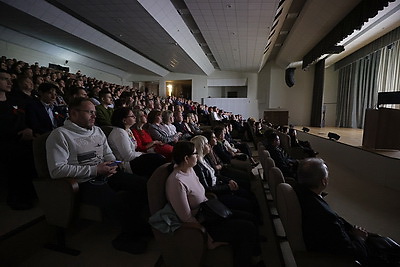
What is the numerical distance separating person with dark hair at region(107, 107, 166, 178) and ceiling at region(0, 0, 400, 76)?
468 cm

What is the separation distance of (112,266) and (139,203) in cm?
44

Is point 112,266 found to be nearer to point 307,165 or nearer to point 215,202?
point 215,202

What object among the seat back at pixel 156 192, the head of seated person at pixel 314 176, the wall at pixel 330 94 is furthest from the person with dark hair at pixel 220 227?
the wall at pixel 330 94

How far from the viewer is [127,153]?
2.13 meters

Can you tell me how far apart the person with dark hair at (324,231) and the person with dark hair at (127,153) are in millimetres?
1257

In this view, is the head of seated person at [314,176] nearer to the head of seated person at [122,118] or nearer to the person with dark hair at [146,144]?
the person with dark hair at [146,144]

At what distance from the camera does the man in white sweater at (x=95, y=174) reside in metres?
1.58

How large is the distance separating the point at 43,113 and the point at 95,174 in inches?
45.7

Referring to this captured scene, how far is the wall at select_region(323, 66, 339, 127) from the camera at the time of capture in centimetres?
1199

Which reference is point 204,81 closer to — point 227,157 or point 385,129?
point 385,129

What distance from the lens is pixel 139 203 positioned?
1753 mm

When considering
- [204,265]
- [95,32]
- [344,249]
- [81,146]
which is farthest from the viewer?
[95,32]

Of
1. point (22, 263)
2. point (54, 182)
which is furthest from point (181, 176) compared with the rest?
point (22, 263)

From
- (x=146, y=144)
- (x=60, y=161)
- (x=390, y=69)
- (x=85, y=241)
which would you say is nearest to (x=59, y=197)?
(x=60, y=161)
